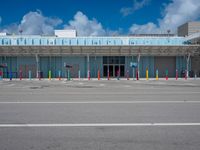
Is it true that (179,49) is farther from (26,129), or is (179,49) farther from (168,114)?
(26,129)

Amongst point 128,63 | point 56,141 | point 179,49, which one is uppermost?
point 179,49

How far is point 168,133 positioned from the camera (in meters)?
4.81

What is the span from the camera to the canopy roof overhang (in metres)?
29.8

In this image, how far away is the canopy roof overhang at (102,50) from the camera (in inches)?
1175

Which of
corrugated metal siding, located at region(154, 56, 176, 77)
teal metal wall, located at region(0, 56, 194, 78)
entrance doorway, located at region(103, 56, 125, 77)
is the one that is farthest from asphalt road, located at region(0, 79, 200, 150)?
corrugated metal siding, located at region(154, 56, 176, 77)

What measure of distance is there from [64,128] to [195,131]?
3572 millimetres

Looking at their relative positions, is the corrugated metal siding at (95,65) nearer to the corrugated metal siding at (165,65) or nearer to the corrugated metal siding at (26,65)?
the corrugated metal siding at (26,65)

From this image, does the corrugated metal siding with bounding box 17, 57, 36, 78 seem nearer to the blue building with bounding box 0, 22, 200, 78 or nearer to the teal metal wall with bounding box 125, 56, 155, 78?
the blue building with bounding box 0, 22, 200, 78

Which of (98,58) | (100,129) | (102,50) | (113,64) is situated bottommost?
(100,129)

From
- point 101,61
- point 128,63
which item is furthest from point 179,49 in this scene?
point 101,61

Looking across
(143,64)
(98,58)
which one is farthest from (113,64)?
(143,64)

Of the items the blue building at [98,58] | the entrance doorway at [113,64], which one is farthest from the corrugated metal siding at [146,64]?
the entrance doorway at [113,64]

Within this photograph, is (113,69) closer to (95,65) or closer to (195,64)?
(95,65)

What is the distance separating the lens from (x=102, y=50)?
1224 inches
